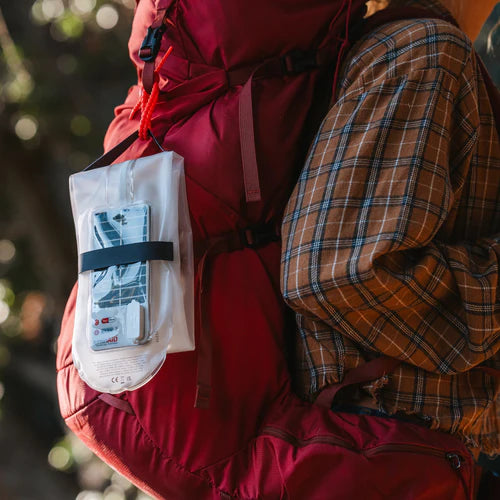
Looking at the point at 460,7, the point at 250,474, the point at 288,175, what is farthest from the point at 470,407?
the point at 460,7

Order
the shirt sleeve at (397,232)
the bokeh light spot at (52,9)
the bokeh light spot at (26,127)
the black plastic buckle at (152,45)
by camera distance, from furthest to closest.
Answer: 1. the bokeh light spot at (52,9)
2. the bokeh light spot at (26,127)
3. the black plastic buckle at (152,45)
4. the shirt sleeve at (397,232)

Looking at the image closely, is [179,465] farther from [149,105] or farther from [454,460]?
[149,105]

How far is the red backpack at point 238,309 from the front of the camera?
2.91 ft

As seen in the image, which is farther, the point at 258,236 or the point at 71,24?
the point at 71,24

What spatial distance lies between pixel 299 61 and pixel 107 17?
4.33ft

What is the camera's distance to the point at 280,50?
96 cm

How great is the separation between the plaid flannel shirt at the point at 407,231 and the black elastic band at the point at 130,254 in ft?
0.60

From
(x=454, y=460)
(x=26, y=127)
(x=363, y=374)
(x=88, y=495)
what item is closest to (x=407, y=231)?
(x=363, y=374)

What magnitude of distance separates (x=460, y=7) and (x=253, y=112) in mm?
551

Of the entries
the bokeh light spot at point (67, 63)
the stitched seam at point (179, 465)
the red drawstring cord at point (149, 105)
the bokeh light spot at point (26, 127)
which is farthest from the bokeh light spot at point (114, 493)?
the red drawstring cord at point (149, 105)

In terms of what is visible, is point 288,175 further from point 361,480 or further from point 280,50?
point 361,480

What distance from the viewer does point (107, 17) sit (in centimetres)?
206

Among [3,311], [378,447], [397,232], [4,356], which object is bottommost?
[4,356]

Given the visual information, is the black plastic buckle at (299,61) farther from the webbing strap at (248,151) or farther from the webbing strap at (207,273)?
the webbing strap at (207,273)
